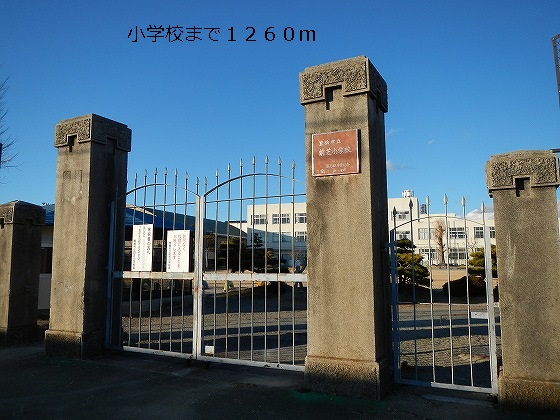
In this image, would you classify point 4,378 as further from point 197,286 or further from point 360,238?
point 360,238

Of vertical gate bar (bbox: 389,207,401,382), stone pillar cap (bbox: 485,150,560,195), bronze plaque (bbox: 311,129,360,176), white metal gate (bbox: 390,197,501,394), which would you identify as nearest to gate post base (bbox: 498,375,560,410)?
white metal gate (bbox: 390,197,501,394)

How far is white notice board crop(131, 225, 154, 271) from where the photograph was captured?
7.19 metres

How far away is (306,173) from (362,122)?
3.07 ft

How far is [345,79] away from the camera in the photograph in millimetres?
5449

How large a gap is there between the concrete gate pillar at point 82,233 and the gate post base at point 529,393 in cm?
601

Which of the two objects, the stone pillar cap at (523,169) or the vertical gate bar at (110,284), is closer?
the stone pillar cap at (523,169)

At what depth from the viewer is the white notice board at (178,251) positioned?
6.77 metres

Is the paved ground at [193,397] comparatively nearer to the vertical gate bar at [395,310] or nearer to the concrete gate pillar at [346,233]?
the vertical gate bar at [395,310]

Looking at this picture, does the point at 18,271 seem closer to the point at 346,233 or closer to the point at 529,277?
the point at 346,233

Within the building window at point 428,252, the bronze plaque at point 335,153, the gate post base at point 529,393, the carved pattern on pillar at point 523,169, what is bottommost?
the gate post base at point 529,393

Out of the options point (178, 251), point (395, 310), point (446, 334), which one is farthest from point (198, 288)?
point (446, 334)

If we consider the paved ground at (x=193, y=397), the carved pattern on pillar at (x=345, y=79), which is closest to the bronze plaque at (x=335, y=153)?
the carved pattern on pillar at (x=345, y=79)

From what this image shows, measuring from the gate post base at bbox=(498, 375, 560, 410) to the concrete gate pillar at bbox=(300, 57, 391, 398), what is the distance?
49.5 inches

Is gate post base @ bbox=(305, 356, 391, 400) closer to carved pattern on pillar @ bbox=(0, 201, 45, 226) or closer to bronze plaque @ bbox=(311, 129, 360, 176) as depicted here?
bronze plaque @ bbox=(311, 129, 360, 176)
